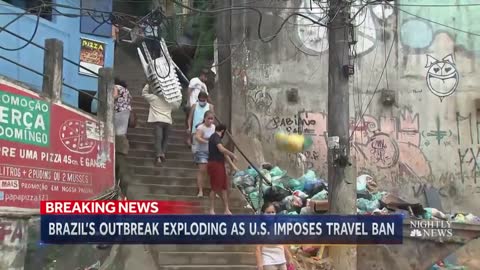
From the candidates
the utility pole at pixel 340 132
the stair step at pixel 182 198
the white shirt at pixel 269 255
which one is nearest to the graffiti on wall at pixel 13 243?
the stair step at pixel 182 198

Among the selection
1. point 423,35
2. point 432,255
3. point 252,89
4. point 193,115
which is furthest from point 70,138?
point 423,35

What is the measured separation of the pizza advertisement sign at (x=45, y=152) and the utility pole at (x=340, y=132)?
364cm

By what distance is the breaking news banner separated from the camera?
734 centimetres

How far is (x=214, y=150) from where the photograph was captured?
995cm

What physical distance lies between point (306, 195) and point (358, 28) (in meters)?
4.20

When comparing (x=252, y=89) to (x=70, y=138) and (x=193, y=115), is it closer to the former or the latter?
(x=193, y=115)

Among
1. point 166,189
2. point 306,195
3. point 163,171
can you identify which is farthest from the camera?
point 306,195

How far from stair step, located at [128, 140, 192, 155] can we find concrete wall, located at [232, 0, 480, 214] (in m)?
1.21

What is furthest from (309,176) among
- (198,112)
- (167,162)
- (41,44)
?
(41,44)

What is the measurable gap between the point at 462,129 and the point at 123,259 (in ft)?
26.3

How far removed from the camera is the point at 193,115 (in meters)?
11.3

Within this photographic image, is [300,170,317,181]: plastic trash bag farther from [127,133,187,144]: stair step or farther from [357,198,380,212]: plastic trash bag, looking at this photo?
[127,133,187,144]: stair step

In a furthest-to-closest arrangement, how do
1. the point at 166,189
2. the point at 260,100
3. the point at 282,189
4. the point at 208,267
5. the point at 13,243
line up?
the point at 260,100 → the point at 282,189 → the point at 166,189 → the point at 208,267 → the point at 13,243

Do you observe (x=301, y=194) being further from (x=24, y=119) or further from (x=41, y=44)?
(x=41, y=44)
